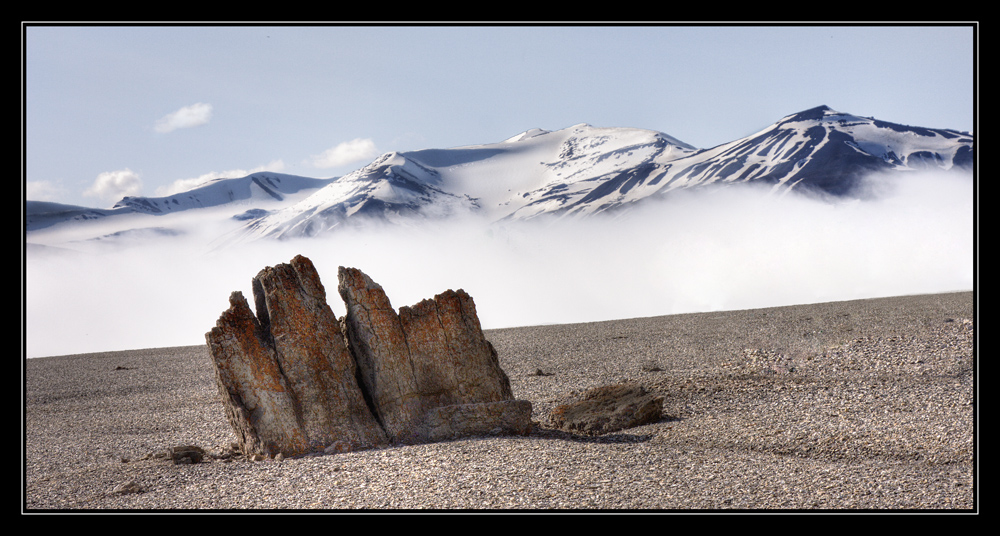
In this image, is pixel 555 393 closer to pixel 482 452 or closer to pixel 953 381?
pixel 482 452

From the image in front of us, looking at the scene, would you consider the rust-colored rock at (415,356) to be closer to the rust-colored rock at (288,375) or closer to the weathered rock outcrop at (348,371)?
the weathered rock outcrop at (348,371)

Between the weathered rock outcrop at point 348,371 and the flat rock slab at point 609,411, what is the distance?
1327mm

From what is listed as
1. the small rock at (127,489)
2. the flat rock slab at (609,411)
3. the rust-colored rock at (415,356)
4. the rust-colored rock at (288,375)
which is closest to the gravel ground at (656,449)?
the small rock at (127,489)

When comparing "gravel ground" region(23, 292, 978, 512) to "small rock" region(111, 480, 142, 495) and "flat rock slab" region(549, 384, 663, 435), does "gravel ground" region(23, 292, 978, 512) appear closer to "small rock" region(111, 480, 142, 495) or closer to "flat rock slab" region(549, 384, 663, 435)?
"small rock" region(111, 480, 142, 495)

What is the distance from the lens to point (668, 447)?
965 cm

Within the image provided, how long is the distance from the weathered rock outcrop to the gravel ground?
549 mm

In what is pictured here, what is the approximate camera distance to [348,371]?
10336 mm

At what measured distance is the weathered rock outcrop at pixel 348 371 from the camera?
9.82 meters

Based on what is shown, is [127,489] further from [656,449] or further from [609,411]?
[609,411]

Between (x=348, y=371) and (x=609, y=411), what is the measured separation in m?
4.50

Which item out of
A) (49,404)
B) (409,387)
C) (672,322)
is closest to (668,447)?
(409,387)

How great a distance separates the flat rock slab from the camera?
11.3 meters

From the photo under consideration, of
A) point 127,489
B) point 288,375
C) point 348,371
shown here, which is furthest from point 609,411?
point 127,489
